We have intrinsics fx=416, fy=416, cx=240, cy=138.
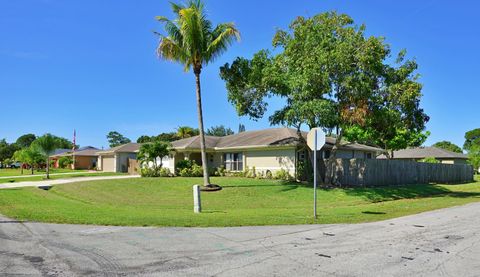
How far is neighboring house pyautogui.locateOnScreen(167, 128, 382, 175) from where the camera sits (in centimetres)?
3003

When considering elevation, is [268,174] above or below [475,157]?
below

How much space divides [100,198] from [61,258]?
16001mm

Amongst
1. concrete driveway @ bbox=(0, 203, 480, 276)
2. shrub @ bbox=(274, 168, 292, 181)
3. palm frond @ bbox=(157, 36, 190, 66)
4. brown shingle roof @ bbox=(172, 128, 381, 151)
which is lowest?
concrete driveway @ bbox=(0, 203, 480, 276)

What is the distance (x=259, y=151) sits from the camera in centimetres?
3234

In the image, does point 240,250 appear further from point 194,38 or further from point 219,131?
point 219,131

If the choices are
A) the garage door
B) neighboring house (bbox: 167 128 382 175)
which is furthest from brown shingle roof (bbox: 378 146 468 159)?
the garage door

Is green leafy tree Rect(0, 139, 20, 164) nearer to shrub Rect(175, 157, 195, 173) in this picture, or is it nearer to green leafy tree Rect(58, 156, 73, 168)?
green leafy tree Rect(58, 156, 73, 168)

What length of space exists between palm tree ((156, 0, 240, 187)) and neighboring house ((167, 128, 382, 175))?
8.01 meters

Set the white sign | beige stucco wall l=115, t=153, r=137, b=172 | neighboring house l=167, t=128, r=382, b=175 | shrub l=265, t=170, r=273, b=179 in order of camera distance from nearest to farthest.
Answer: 1. the white sign
2. neighboring house l=167, t=128, r=382, b=175
3. shrub l=265, t=170, r=273, b=179
4. beige stucco wall l=115, t=153, r=137, b=172

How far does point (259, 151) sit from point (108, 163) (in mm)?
27211

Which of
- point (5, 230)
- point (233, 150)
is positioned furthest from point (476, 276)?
point (233, 150)

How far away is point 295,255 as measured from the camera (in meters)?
7.76

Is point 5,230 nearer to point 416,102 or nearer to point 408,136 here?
point 416,102

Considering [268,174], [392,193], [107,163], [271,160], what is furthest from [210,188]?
[107,163]
